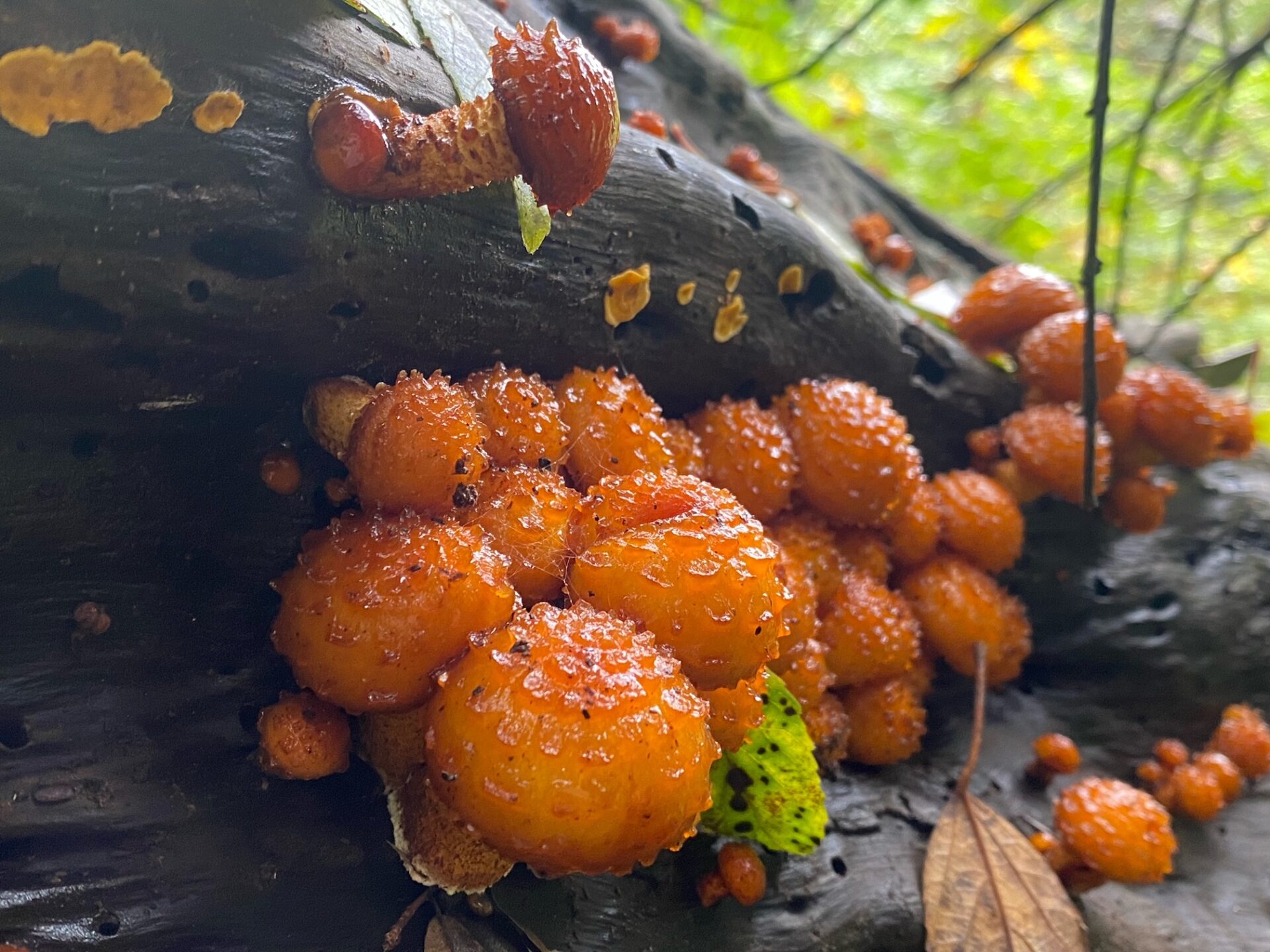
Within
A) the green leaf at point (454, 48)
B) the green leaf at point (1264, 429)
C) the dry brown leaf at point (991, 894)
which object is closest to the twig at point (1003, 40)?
the green leaf at point (454, 48)

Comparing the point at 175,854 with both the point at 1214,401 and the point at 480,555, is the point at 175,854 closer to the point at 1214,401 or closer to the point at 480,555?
the point at 480,555

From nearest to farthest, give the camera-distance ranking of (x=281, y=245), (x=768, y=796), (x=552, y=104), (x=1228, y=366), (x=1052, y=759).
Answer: (x=552, y=104)
(x=281, y=245)
(x=768, y=796)
(x=1052, y=759)
(x=1228, y=366)

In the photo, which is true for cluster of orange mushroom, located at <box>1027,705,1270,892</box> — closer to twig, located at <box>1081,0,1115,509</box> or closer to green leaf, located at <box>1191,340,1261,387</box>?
twig, located at <box>1081,0,1115,509</box>

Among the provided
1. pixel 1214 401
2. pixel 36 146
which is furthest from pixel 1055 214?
pixel 36 146

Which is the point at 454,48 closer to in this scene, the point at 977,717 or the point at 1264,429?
the point at 977,717

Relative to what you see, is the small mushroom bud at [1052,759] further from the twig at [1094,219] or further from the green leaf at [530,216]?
the green leaf at [530,216]

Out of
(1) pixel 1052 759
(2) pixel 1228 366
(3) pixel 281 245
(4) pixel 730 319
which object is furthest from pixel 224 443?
(2) pixel 1228 366
